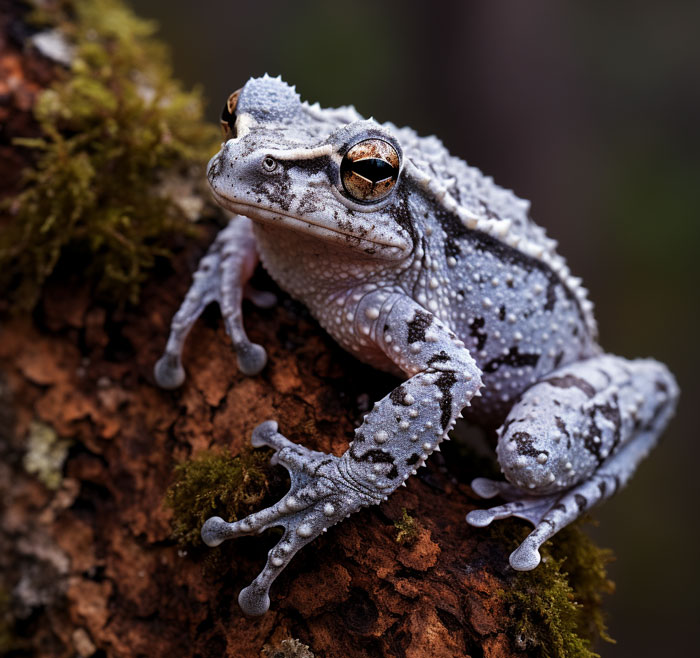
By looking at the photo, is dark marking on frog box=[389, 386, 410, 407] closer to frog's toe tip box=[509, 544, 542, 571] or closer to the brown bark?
the brown bark

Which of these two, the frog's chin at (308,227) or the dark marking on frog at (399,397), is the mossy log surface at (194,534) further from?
the frog's chin at (308,227)

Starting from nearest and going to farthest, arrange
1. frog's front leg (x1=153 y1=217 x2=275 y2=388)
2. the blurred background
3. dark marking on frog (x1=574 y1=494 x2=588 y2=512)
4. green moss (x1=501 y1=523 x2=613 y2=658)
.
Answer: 1. green moss (x1=501 y1=523 x2=613 y2=658)
2. dark marking on frog (x1=574 y1=494 x2=588 y2=512)
3. frog's front leg (x1=153 y1=217 x2=275 y2=388)
4. the blurred background

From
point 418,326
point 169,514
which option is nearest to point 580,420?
point 418,326

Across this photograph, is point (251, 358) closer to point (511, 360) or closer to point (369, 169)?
point (369, 169)

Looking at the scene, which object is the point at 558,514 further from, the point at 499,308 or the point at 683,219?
the point at 683,219

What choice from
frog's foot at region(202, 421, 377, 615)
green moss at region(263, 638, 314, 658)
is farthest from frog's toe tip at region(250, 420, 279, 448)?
green moss at region(263, 638, 314, 658)

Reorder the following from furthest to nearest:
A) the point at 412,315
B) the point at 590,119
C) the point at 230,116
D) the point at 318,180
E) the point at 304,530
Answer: the point at 590,119, the point at 230,116, the point at 412,315, the point at 318,180, the point at 304,530
